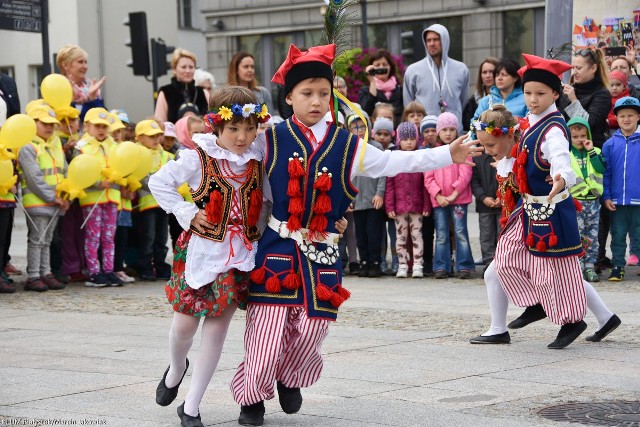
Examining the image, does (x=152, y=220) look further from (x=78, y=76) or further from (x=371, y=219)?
(x=371, y=219)

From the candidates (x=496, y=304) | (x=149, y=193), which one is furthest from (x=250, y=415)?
(x=149, y=193)

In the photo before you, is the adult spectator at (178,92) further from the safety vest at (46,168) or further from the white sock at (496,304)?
the white sock at (496,304)

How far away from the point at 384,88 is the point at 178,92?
8.09 feet

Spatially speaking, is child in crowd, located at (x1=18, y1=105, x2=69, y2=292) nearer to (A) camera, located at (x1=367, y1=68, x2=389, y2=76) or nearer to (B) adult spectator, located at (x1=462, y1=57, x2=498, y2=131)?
(A) camera, located at (x1=367, y1=68, x2=389, y2=76)

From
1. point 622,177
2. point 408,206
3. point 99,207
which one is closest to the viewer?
point 622,177

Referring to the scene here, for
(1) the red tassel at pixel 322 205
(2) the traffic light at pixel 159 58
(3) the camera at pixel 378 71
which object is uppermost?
(2) the traffic light at pixel 159 58

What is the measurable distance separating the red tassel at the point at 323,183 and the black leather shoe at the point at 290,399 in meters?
0.99

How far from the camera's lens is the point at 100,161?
12.7 m

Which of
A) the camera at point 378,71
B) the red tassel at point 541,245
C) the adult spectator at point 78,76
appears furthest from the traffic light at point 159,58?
the red tassel at point 541,245

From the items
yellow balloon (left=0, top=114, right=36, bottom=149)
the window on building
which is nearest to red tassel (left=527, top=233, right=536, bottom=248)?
yellow balloon (left=0, top=114, right=36, bottom=149)

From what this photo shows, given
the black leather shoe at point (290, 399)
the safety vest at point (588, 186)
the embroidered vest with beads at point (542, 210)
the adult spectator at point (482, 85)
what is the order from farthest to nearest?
the adult spectator at point (482, 85) → the safety vest at point (588, 186) → the embroidered vest with beads at point (542, 210) → the black leather shoe at point (290, 399)

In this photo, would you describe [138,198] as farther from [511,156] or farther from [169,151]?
[511,156]

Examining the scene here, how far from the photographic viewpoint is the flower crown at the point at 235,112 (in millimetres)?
6059

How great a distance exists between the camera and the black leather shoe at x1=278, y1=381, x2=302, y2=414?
6219mm
